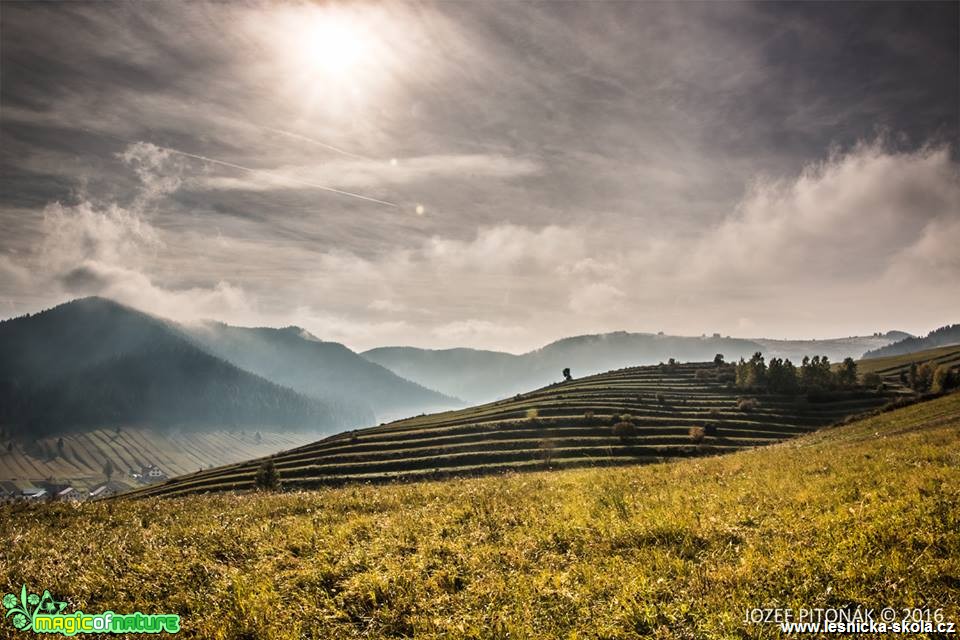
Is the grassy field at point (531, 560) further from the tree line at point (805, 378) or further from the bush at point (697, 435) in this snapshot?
the tree line at point (805, 378)

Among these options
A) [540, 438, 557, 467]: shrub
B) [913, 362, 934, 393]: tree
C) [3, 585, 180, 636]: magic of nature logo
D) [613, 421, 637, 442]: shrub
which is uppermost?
[3, 585, 180, 636]: magic of nature logo

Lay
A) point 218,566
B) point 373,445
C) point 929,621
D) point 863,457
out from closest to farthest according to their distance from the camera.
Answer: point 929,621
point 218,566
point 863,457
point 373,445

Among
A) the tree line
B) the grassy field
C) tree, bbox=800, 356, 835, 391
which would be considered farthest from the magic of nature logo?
tree, bbox=800, 356, 835, 391

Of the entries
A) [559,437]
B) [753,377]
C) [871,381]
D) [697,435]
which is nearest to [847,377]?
[871,381]

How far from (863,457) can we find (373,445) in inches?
5420

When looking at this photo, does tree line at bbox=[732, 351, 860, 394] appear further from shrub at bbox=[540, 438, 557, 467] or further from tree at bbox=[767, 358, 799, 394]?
shrub at bbox=[540, 438, 557, 467]

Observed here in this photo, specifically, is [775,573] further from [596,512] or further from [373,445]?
[373,445]

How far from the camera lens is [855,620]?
695 cm

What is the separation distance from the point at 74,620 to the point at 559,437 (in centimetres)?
12363

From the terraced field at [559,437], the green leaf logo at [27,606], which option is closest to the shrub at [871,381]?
the terraced field at [559,437]

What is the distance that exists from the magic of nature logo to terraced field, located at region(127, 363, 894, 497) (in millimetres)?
88236

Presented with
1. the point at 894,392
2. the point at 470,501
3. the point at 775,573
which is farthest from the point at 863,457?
the point at 894,392

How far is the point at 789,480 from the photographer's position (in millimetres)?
16438

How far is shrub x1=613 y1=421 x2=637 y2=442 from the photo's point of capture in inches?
4722
